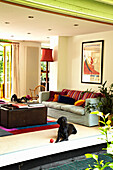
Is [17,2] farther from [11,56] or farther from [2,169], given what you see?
[11,56]

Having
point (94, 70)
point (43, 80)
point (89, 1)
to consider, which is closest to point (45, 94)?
point (94, 70)

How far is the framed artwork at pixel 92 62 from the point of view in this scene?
690 cm

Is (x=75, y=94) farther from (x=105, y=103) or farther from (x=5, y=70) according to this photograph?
(x=5, y=70)

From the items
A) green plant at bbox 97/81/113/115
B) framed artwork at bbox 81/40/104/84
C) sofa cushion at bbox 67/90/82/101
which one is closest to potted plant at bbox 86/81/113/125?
green plant at bbox 97/81/113/115

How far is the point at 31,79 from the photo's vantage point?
34.0 feet

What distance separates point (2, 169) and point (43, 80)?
898 cm

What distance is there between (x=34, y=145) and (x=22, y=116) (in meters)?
1.57

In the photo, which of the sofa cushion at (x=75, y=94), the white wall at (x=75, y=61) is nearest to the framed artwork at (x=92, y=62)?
the white wall at (x=75, y=61)

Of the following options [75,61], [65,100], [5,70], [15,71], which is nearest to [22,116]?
[65,100]

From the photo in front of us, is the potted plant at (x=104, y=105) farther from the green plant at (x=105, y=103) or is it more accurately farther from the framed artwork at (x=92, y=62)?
the framed artwork at (x=92, y=62)

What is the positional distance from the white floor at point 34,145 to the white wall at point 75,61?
2357 mm

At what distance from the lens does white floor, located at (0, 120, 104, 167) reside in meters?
3.53

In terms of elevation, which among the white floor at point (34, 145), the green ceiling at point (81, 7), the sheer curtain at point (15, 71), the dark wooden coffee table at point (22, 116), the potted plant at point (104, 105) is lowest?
the white floor at point (34, 145)

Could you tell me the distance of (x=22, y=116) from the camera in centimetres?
546
